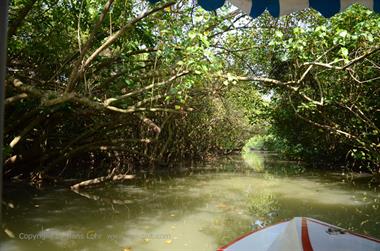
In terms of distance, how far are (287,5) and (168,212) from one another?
4.09 meters

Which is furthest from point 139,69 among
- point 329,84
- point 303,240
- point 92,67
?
point 329,84

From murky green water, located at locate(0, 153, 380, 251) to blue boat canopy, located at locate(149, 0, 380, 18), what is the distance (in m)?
2.70

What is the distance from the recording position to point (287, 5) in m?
2.79

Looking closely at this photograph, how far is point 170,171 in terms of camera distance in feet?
39.9

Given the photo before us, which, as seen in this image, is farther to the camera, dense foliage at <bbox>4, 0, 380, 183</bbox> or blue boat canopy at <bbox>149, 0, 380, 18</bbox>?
dense foliage at <bbox>4, 0, 380, 183</bbox>

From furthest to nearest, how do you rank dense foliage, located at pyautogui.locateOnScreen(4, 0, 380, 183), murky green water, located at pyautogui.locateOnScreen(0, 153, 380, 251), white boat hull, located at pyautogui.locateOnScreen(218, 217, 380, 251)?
dense foliage, located at pyautogui.locateOnScreen(4, 0, 380, 183), murky green water, located at pyautogui.locateOnScreen(0, 153, 380, 251), white boat hull, located at pyautogui.locateOnScreen(218, 217, 380, 251)

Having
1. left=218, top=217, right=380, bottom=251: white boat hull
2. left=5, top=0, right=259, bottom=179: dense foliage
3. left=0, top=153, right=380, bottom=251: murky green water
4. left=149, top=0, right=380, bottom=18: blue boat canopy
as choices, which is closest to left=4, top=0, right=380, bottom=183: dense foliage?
left=5, top=0, right=259, bottom=179: dense foliage

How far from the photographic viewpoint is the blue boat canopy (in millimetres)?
2695

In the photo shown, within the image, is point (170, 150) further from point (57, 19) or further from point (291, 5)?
point (291, 5)

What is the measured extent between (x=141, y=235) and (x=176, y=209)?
1666 millimetres

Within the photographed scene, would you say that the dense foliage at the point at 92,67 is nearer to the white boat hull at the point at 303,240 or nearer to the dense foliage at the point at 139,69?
the dense foliage at the point at 139,69

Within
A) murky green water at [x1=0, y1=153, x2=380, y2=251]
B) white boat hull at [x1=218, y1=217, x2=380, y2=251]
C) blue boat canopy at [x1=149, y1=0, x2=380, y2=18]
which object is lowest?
murky green water at [x1=0, y1=153, x2=380, y2=251]

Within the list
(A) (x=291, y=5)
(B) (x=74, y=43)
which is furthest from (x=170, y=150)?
(A) (x=291, y=5)

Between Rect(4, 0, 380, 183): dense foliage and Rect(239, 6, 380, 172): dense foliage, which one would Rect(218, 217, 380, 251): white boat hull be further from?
Rect(239, 6, 380, 172): dense foliage
